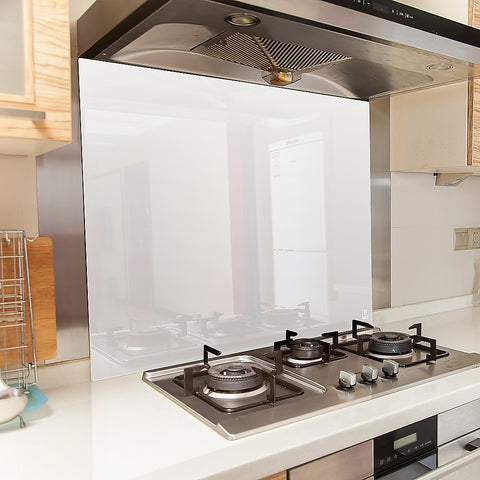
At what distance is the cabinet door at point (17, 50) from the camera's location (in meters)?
0.95

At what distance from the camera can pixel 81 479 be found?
2.78 feet

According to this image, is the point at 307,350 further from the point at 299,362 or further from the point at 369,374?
the point at 369,374

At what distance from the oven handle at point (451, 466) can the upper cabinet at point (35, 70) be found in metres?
1.06

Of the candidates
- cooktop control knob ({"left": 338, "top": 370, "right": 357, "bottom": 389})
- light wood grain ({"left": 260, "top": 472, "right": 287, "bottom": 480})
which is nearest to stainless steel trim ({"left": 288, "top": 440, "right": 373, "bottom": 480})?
light wood grain ({"left": 260, "top": 472, "right": 287, "bottom": 480})

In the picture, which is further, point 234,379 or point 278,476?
point 234,379

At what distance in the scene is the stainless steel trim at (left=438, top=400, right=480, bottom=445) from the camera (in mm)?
1197

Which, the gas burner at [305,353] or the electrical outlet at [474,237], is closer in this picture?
the gas burner at [305,353]

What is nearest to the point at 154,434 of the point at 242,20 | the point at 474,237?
the point at 242,20

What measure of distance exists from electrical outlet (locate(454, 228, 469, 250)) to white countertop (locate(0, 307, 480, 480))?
105 centimetres

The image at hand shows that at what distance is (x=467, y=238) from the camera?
7.61ft

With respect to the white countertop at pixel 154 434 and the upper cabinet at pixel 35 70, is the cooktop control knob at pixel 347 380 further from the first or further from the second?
the upper cabinet at pixel 35 70

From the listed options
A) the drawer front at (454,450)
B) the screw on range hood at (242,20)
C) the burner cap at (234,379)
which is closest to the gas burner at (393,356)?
the drawer front at (454,450)

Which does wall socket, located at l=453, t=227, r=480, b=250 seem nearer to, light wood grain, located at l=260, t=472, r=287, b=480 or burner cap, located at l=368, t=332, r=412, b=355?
burner cap, located at l=368, t=332, r=412, b=355

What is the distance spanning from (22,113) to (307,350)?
93 cm
